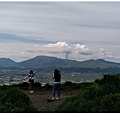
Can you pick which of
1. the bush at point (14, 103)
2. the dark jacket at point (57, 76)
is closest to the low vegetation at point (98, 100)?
the bush at point (14, 103)

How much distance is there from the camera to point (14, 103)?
1625cm

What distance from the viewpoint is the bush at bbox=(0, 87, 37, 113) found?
15.2 metres

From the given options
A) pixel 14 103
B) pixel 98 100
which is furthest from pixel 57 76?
pixel 98 100

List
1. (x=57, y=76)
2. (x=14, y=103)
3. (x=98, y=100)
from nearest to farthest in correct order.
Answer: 1. (x=98, y=100)
2. (x=14, y=103)
3. (x=57, y=76)

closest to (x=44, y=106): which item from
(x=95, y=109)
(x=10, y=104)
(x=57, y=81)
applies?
(x=57, y=81)

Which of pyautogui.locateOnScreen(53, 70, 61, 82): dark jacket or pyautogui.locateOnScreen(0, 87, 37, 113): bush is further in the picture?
pyautogui.locateOnScreen(53, 70, 61, 82): dark jacket

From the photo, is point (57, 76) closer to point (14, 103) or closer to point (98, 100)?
point (14, 103)

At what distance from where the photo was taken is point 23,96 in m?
17.2

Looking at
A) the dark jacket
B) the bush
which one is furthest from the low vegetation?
the dark jacket

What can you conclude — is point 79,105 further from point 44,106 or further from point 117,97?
point 44,106

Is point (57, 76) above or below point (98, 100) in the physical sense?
above

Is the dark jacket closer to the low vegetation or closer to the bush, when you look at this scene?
the low vegetation

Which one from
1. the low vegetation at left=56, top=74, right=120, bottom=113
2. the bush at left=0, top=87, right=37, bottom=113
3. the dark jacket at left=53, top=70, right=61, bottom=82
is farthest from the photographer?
the dark jacket at left=53, top=70, right=61, bottom=82

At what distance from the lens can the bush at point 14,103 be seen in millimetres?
15205
